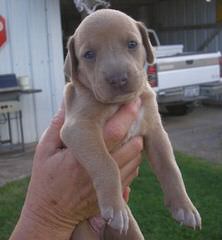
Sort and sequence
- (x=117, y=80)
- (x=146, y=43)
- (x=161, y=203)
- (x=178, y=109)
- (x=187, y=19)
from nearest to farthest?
(x=117, y=80) < (x=146, y=43) < (x=161, y=203) < (x=178, y=109) < (x=187, y=19)

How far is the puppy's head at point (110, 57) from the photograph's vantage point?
199 centimetres

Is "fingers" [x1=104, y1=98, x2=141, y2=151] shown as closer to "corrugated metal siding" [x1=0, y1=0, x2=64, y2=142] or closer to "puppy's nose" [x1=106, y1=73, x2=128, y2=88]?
"puppy's nose" [x1=106, y1=73, x2=128, y2=88]

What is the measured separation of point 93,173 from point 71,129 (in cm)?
21

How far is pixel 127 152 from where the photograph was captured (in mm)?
2230

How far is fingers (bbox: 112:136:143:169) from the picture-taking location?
2230mm

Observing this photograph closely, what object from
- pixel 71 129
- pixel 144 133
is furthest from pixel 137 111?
pixel 71 129

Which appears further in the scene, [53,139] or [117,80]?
[53,139]

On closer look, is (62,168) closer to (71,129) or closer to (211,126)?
(71,129)

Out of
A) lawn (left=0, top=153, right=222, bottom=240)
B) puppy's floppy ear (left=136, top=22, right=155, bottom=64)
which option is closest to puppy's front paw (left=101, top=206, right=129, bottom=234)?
puppy's floppy ear (left=136, top=22, right=155, bottom=64)

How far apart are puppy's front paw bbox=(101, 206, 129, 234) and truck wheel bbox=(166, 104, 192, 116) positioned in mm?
9090

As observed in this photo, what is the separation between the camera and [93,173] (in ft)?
6.88

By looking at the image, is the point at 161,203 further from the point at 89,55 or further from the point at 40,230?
the point at 89,55

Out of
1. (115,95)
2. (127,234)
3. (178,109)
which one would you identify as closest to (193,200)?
(127,234)

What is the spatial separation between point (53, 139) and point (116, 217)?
0.55 m
